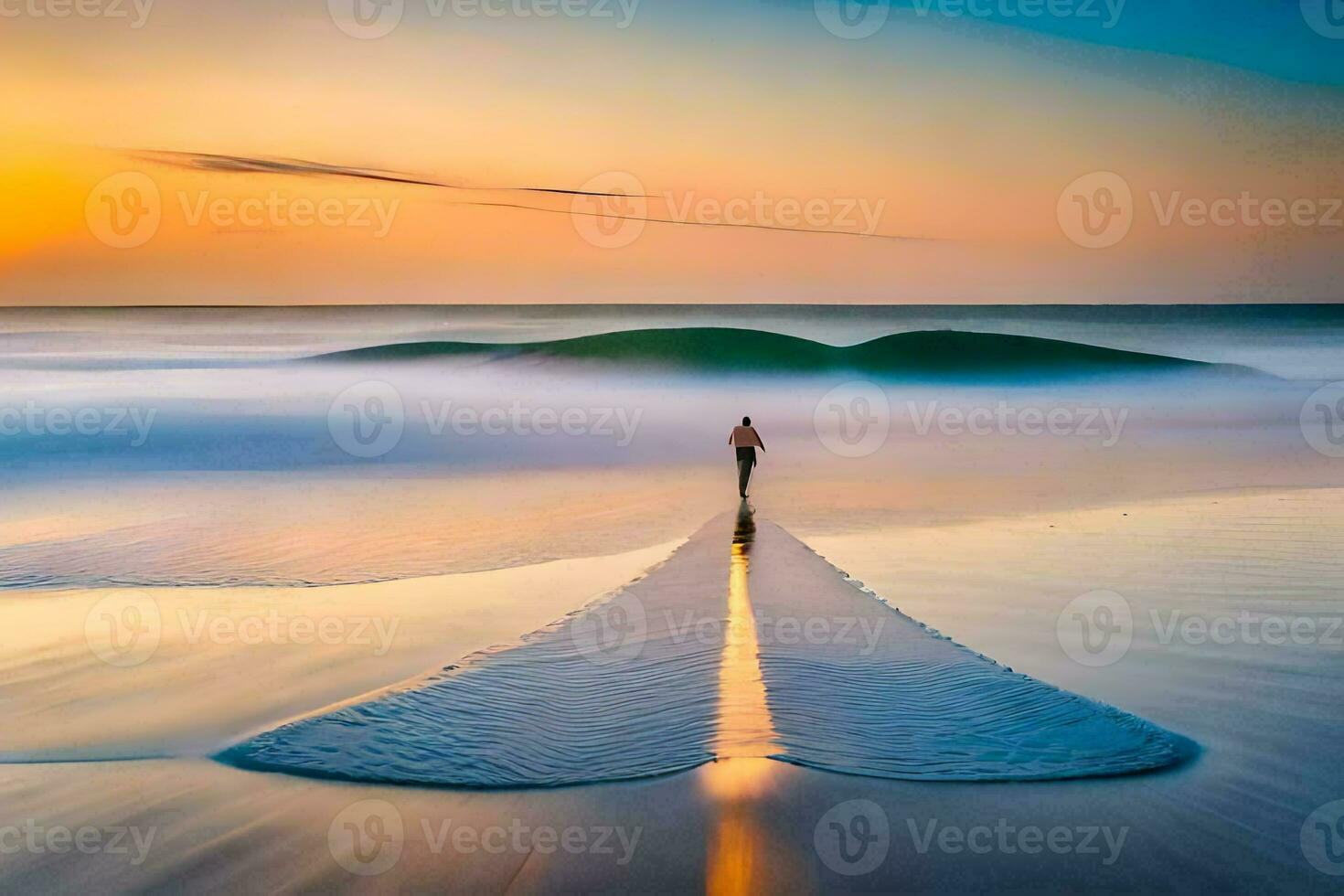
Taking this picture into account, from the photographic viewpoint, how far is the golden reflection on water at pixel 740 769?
364 centimetres

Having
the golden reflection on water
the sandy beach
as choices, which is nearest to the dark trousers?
the golden reflection on water

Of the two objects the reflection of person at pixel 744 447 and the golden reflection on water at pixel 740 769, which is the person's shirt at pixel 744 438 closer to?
the reflection of person at pixel 744 447

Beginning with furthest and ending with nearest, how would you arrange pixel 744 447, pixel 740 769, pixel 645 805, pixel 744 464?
1. pixel 744 464
2. pixel 744 447
3. pixel 740 769
4. pixel 645 805

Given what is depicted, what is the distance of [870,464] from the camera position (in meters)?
16.4

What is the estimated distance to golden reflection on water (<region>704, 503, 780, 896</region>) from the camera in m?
3.64

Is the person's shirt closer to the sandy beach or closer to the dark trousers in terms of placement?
the dark trousers

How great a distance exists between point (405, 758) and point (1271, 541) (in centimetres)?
→ 820

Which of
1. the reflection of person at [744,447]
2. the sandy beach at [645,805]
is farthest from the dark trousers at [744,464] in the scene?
the sandy beach at [645,805]

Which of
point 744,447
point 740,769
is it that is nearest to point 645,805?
point 740,769

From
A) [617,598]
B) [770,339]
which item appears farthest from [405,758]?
[770,339]

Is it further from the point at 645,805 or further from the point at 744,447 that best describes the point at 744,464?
the point at 645,805

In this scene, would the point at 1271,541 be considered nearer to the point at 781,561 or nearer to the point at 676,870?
the point at 781,561

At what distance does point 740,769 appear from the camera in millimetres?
4387

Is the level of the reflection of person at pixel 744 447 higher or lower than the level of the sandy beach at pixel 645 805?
higher
